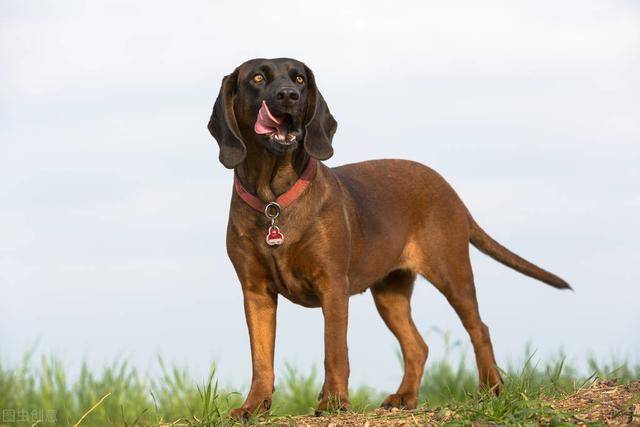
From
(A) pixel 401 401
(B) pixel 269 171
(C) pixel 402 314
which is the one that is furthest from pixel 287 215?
(C) pixel 402 314

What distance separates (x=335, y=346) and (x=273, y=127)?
5.32ft

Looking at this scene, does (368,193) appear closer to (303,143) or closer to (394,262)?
(394,262)

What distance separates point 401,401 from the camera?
8.22m

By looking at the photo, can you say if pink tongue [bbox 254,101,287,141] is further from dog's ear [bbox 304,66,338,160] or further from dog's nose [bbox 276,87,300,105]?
dog's ear [bbox 304,66,338,160]

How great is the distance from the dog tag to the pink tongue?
684 mm

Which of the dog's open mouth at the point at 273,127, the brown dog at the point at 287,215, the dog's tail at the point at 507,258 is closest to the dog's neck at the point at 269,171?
the brown dog at the point at 287,215

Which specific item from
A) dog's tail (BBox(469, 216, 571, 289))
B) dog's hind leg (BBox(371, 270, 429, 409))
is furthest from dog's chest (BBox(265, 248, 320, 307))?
dog's tail (BBox(469, 216, 571, 289))

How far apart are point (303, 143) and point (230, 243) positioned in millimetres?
937

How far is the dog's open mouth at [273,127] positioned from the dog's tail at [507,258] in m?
3.12

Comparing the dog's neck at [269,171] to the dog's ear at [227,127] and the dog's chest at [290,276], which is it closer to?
the dog's ear at [227,127]

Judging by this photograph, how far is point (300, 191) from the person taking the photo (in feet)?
23.2

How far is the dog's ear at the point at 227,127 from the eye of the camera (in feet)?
22.8

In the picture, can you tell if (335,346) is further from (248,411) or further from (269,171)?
(269,171)

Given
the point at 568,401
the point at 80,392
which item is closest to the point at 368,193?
the point at 568,401
